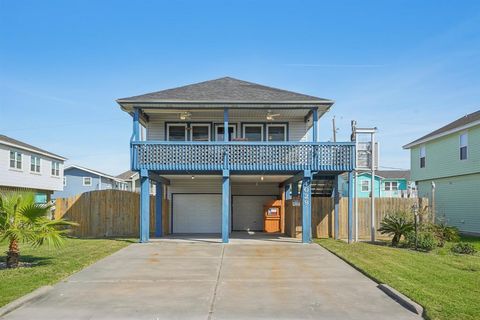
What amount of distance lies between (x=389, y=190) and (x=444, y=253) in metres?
39.6

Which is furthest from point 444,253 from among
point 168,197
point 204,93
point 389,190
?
point 389,190

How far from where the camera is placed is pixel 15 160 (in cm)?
2995

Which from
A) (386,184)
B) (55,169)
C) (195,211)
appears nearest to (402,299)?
(195,211)

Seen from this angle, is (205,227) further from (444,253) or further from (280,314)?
(280,314)

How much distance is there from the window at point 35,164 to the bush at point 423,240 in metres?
26.4

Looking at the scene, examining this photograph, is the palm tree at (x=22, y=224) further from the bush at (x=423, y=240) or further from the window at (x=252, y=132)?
the window at (x=252, y=132)

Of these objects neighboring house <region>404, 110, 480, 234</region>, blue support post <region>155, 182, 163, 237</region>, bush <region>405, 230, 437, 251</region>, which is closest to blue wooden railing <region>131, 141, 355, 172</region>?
blue support post <region>155, 182, 163, 237</region>

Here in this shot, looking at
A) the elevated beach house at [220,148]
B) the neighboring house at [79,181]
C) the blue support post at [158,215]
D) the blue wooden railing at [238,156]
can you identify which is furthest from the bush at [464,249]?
the neighboring house at [79,181]

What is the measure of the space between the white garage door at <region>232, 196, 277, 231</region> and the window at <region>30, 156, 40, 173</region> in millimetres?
17318

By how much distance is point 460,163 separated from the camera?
81.6 feet

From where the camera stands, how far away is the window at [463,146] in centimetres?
2442

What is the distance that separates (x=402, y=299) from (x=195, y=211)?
49.5 ft

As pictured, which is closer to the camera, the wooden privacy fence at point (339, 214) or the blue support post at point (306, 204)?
the blue support post at point (306, 204)

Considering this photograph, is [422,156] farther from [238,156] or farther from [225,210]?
[225,210]
